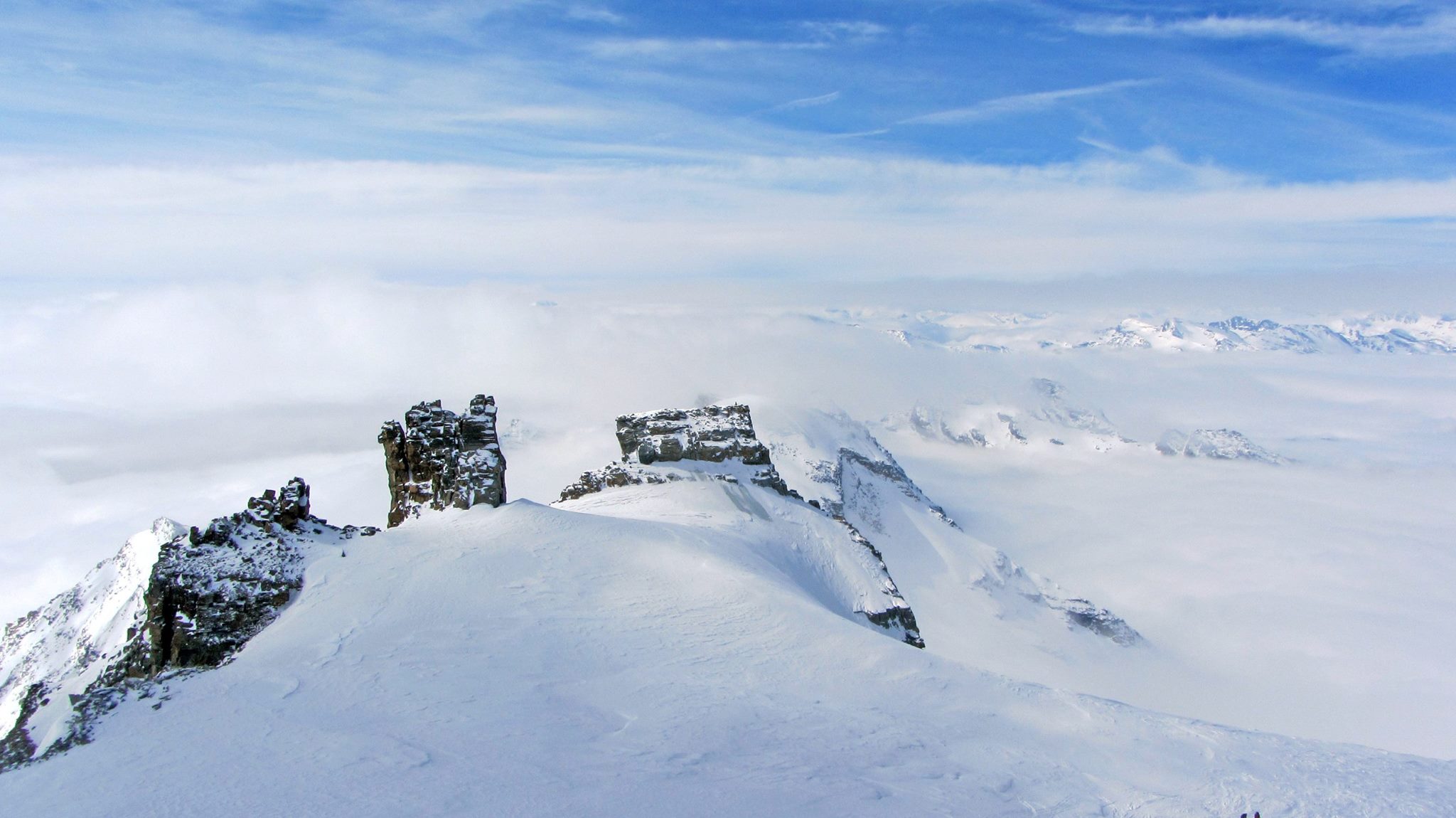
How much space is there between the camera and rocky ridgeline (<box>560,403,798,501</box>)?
2061 inches

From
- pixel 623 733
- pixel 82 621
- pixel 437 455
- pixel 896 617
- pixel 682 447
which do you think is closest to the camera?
pixel 623 733

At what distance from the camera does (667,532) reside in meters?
33.8

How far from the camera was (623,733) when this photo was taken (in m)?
16.1

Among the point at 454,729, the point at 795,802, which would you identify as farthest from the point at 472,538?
the point at 795,802

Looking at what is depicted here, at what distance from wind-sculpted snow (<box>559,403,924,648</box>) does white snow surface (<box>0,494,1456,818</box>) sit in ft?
54.4

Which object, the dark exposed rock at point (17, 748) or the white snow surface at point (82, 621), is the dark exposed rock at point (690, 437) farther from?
the white snow surface at point (82, 621)

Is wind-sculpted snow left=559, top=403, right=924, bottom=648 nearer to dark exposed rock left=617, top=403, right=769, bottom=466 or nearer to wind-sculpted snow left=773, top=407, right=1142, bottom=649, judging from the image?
dark exposed rock left=617, top=403, right=769, bottom=466

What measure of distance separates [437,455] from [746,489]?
761 inches

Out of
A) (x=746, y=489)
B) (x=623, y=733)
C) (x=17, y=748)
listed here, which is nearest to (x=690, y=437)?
(x=746, y=489)

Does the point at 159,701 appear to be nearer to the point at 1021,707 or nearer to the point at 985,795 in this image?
the point at 985,795

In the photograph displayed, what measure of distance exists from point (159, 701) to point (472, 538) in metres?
12.3

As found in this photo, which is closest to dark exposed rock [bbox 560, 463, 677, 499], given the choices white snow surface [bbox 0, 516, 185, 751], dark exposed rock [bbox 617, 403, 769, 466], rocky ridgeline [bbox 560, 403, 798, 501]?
rocky ridgeline [bbox 560, 403, 798, 501]

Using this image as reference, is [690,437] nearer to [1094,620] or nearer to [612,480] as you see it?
[612,480]

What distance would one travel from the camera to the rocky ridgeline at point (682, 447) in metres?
52.3
